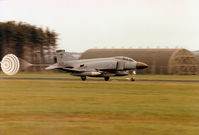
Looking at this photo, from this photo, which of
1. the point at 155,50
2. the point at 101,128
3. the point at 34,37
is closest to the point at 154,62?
the point at 155,50

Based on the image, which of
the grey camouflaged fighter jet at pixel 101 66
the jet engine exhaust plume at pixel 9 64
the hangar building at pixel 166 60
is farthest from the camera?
the hangar building at pixel 166 60

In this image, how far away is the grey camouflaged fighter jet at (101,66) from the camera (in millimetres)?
39844

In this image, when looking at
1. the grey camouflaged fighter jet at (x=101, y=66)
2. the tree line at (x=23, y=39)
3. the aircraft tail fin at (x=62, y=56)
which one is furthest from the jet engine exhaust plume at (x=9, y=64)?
the tree line at (x=23, y=39)

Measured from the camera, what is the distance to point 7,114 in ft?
44.1

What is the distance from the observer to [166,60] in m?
56.4

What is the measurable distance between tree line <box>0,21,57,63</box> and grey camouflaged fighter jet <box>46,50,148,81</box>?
970 inches

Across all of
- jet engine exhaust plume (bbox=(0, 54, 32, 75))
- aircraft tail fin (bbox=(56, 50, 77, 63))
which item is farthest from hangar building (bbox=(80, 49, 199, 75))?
jet engine exhaust plume (bbox=(0, 54, 32, 75))

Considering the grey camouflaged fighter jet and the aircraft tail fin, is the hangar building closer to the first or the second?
the grey camouflaged fighter jet

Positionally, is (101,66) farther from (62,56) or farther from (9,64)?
(9,64)

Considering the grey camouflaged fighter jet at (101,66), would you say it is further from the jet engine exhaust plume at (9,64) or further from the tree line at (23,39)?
the tree line at (23,39)

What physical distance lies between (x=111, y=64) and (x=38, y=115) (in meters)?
27.2

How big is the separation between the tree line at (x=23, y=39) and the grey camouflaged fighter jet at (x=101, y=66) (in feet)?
80.8

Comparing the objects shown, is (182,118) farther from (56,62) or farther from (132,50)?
(132,50)

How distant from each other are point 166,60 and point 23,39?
2898 cm
